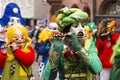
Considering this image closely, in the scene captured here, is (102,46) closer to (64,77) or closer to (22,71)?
(22,71)

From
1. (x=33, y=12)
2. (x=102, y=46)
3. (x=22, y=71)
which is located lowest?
(x=33, y=12)

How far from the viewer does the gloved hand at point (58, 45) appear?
455 cm

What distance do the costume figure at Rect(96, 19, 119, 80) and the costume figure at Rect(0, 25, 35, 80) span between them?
3.79 m

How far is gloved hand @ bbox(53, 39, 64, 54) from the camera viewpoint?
4555mm

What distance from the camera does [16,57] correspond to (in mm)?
5734

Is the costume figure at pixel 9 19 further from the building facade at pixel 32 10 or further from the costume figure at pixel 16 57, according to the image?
the building facade at pixel 32 10

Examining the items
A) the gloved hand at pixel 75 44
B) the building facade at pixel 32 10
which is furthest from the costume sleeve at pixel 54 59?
the building facade at pixel 32 10

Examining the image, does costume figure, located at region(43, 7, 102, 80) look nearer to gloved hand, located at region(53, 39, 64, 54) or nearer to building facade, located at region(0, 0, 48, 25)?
gloved hand, located at region(53, 39, 64, 54)

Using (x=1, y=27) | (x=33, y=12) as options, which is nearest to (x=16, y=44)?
(x=1, y=27)

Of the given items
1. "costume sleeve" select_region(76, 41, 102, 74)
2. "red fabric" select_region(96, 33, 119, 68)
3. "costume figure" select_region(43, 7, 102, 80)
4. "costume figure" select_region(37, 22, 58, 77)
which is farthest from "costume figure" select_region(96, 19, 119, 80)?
"costume sleeve" select_region(76, 41, 102, 74)

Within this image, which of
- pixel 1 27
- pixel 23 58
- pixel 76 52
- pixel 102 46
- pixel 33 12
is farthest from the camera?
pixel 33 12

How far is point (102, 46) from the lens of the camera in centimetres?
970

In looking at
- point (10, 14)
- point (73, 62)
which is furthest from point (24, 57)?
point (10, 14)

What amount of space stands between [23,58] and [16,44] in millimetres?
207
